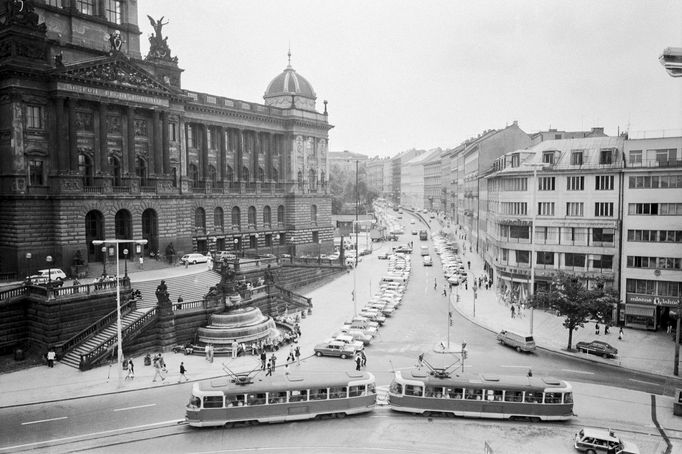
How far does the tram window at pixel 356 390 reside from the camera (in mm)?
32594

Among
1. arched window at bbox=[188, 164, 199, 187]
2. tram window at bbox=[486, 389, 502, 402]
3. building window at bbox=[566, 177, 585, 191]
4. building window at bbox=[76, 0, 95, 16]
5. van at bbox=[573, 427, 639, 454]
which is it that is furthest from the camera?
arched window at bbox=[188, 164, 199, 187]

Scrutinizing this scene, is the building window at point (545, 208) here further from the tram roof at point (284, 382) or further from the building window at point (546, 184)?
the tram roof at point (284, 382)

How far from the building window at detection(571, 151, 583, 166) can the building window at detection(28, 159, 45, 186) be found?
55003mm

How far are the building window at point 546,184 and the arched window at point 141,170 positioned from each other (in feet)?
145

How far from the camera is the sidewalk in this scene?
4497 centimetres

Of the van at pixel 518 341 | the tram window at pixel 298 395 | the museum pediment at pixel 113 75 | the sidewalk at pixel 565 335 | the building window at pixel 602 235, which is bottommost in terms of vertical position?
the sidewalk at pixel 565 335

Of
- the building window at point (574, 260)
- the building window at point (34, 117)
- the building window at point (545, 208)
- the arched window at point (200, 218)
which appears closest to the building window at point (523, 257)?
the building window at point (574, 260)

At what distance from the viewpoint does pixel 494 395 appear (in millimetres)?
32500

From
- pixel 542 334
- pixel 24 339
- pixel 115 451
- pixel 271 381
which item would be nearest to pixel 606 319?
pixel 542 334

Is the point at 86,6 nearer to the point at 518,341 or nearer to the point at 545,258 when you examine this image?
the point at 518,341

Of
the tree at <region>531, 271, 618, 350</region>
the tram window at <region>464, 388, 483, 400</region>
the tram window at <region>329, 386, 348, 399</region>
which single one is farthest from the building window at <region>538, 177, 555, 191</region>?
the tram window at <region>329, 386, 348, 399</region>

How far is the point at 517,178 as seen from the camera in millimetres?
66938

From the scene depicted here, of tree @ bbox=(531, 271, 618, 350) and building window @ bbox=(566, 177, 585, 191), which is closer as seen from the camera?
tree @ bbox=(531, 271, 618, 350)

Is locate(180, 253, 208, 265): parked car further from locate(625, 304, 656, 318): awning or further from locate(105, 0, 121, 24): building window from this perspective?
locate(625, 304, 656, 318): awning
